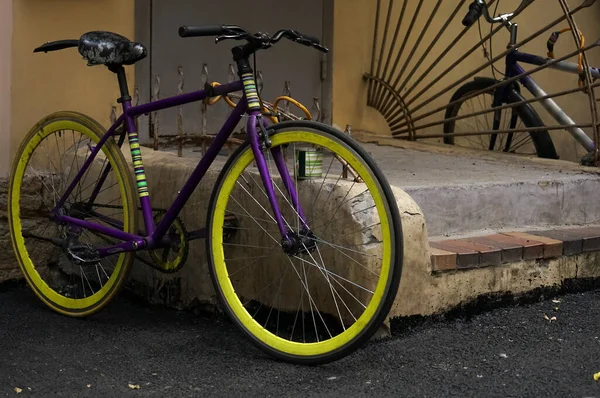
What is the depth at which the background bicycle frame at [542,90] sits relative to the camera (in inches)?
216

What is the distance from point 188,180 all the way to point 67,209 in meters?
0.86

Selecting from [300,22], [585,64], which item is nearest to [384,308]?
[585,64]

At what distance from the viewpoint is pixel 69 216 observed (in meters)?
4.16

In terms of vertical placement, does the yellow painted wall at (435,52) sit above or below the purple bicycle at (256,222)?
above

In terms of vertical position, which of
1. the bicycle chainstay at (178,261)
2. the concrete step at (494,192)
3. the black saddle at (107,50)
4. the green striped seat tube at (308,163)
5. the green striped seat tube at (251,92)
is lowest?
the bicycle chainstay at (178,261)

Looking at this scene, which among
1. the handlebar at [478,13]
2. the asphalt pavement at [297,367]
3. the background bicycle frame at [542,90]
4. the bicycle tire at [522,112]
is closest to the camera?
the asphalt pavement at [297,367]

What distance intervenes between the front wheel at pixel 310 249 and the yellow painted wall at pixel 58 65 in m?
1.40

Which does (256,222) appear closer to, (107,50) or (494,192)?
(107,50)

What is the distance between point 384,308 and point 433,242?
0.89 metres

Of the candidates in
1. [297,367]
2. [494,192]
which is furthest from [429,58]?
[297,367]

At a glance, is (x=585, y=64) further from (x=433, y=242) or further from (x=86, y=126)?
(x=86, y=126)

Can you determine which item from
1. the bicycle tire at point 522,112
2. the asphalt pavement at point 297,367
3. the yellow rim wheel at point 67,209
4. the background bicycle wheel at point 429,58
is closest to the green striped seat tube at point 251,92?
the yellow rim wheel at point 67,209

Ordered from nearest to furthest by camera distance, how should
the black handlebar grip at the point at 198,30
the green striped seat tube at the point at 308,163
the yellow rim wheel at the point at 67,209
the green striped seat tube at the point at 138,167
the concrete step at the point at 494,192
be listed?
1. the black handlebar grip at the point at 198,30
2. the green striped seat tube at the point at 308,163
3. the green striped seat tube at the point at 138,167
4. the yellow rim wheel at the point at 67,209
5. the concrete step at the point at 494,192

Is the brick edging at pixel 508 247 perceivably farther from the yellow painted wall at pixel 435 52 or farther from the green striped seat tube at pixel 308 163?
the yellow painted wall at pixel 435 52
